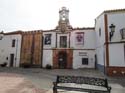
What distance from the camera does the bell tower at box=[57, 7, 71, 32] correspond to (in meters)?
23.8

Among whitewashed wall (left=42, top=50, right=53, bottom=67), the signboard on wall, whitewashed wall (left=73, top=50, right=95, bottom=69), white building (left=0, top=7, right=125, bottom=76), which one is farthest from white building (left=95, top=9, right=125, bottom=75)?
whitewashed wall (left=42, top=50, right=53, bottom=67)

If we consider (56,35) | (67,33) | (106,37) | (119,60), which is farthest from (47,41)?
(119,60)

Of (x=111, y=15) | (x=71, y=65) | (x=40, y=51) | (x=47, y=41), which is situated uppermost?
(x=111, y=15)

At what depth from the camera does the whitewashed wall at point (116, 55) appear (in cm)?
1514

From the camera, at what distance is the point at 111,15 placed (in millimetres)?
16672

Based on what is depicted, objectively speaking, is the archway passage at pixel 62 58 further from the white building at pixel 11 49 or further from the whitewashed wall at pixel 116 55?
the whitewashed wall at pixel 116 55

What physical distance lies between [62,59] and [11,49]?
9019mm

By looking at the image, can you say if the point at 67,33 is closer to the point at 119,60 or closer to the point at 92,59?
the point at 92,59

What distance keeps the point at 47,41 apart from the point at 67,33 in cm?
330

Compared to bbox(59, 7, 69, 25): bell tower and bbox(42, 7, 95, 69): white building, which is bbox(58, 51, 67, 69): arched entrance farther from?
bbox(59, 7, 69, 25): bell tower

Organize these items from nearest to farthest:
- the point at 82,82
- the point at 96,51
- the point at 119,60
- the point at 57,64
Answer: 1. the point at 82,82
2. the point at 119,60
3. the point at 96,51
4. the point at 57,64

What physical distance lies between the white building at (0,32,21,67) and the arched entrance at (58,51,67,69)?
6.84 meters

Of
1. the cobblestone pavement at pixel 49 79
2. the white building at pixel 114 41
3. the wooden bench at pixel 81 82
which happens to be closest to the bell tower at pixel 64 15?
the white building at pixel 114 41

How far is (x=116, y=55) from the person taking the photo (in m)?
15.4
